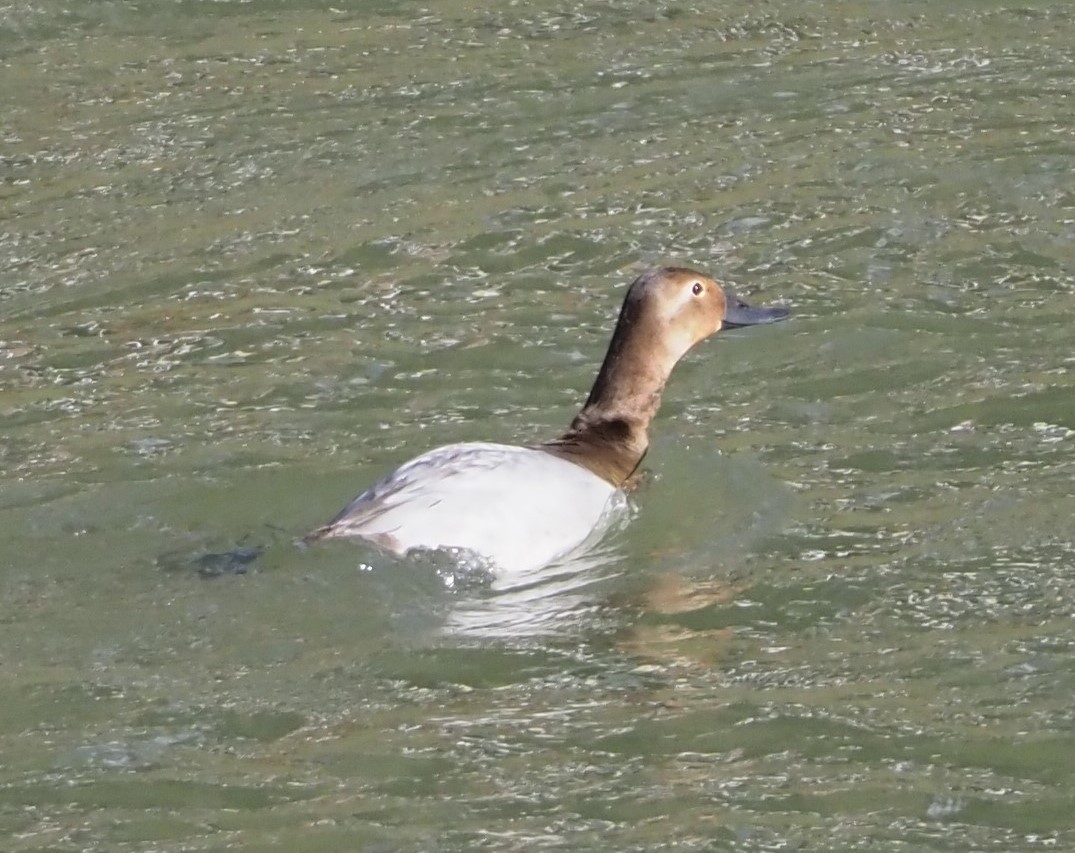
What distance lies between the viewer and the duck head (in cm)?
747

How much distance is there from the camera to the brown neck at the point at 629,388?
24.3 ft

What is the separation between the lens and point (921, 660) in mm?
5734

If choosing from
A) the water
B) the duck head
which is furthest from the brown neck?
the water

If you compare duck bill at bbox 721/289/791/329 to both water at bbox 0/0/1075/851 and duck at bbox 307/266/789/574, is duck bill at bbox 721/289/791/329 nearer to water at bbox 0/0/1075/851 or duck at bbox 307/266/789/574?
duck at bbox 307/266/789/574

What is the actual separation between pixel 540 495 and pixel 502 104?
4.75m

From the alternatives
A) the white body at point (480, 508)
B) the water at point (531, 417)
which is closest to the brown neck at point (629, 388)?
the water at point (531, 417)

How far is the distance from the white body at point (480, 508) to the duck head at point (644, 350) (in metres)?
0.67

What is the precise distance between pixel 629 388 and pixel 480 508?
4.13 ft

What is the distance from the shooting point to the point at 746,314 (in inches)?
305

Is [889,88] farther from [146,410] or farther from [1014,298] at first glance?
[146,410]

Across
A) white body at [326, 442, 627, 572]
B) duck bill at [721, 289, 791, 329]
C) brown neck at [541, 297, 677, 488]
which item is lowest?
white body at [326, 442, 627, 572]

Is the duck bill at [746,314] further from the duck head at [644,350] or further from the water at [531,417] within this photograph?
the water at [531,417]

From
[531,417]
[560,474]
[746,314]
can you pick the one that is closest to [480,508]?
[560,474]

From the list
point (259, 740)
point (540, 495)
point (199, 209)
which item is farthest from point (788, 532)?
point (199, 209)
